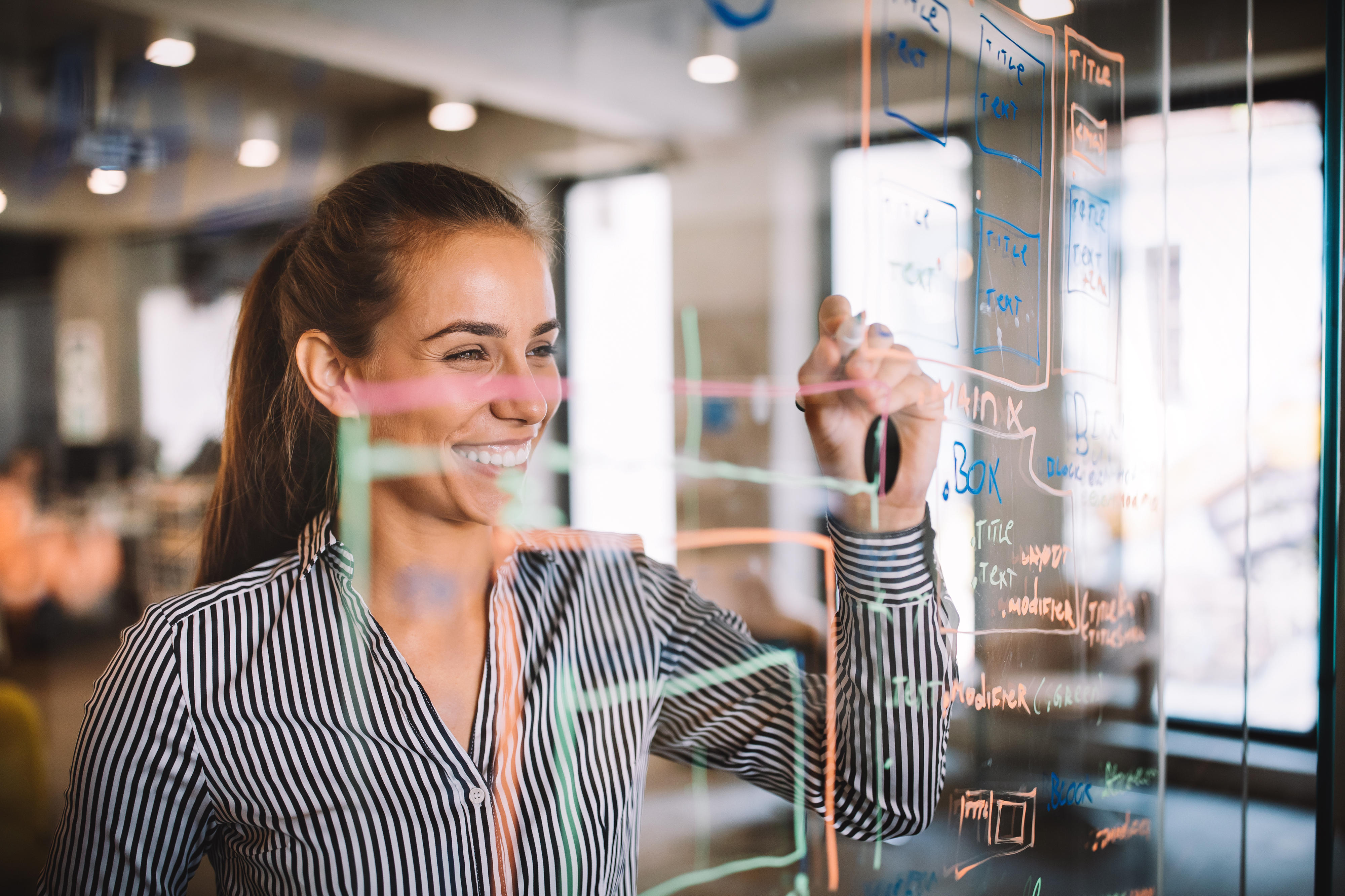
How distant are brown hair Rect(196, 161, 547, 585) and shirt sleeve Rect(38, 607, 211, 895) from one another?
56 millimetres

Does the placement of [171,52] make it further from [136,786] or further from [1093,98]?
[1093,98]

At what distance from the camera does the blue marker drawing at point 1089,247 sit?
968 mm

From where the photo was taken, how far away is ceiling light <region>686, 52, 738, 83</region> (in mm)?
629

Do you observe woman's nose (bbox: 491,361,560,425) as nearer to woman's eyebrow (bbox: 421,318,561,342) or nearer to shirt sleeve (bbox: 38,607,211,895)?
woman's eyebrow (bbox: 421,318,561,342)

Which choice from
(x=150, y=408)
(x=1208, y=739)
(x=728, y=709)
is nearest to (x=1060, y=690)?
(x=728, y=709)

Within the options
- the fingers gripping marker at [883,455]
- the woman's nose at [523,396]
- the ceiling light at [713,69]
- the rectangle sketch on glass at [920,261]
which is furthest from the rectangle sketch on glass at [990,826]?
the ceiling light at [713,69]

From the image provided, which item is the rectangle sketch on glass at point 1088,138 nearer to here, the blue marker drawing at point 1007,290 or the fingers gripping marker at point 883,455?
the blue marker drawing at point 1007,290

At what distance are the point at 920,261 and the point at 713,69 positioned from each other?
0.76ft

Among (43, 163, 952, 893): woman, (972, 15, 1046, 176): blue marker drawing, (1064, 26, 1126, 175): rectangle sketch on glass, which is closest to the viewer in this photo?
(43, 163, 952, 893): woman

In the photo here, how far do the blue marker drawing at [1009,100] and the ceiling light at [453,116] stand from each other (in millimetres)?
467

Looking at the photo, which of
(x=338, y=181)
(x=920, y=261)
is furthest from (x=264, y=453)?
(x=920, y=261)

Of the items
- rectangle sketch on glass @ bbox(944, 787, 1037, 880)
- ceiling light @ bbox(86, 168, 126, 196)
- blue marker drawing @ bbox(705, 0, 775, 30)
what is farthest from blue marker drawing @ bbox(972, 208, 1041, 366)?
ceiling light @ bbox(86, 168, 126, 196)

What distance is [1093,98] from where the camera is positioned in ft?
3.28

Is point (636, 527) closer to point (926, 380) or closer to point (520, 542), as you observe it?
point (520, 542)
